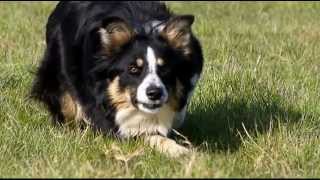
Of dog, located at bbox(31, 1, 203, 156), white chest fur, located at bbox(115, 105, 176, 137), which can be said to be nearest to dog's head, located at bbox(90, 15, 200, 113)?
dog, located at bbox(31, 1, 203, 156)

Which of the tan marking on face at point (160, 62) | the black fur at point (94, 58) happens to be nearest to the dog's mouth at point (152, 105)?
the black fur at point (94, 58)

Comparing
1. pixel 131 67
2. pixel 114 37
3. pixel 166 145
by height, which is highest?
pixel 114 37

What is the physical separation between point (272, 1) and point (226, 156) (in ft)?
35.9

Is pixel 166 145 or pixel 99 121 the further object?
pixel 99 121

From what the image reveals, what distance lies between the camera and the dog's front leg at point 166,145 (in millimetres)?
4664

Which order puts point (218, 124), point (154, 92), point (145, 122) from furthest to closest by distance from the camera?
1. point (218, 124)
2. point (145, 122)
3. point (154, 92)

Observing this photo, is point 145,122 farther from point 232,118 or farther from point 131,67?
point 232,118

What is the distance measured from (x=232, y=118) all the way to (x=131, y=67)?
55.0 inches

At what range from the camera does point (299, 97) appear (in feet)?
20.4

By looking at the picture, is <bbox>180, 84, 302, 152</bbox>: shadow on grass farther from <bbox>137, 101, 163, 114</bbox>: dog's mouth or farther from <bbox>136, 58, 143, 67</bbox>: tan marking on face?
<bbox>136, 58, 143, 67</bbox>: tan marking on face

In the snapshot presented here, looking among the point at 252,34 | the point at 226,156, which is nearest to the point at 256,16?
the point at 252,34

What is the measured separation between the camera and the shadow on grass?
532cm

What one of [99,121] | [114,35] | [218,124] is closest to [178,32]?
[114,35]

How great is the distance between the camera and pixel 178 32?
16.0 ft
